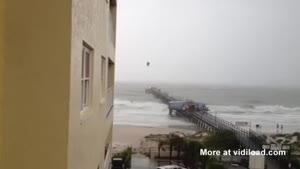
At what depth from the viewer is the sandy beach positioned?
2723 cm

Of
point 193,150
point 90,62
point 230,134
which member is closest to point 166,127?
point 230,134

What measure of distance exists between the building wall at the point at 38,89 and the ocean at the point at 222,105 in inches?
1199

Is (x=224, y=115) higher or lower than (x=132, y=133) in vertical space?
higher

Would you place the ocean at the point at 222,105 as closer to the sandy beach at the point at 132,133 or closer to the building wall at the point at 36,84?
the sandy beach at the point at 132,133

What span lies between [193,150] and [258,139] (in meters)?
3.85

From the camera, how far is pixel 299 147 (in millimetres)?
23484

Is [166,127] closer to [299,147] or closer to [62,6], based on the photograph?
[299,147]

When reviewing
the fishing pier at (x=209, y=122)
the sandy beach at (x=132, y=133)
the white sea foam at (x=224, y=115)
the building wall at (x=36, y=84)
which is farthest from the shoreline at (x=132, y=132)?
the building wall at (x=36, y=84)

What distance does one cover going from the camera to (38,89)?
173cm

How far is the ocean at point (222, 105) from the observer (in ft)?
115

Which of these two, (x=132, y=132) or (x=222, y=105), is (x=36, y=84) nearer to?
(x=132, y=132)

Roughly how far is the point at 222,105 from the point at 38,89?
1629 inches

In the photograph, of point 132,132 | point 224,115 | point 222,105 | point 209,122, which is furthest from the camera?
point 222,105

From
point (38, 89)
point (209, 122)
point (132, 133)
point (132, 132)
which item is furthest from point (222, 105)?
point (38, 89)
